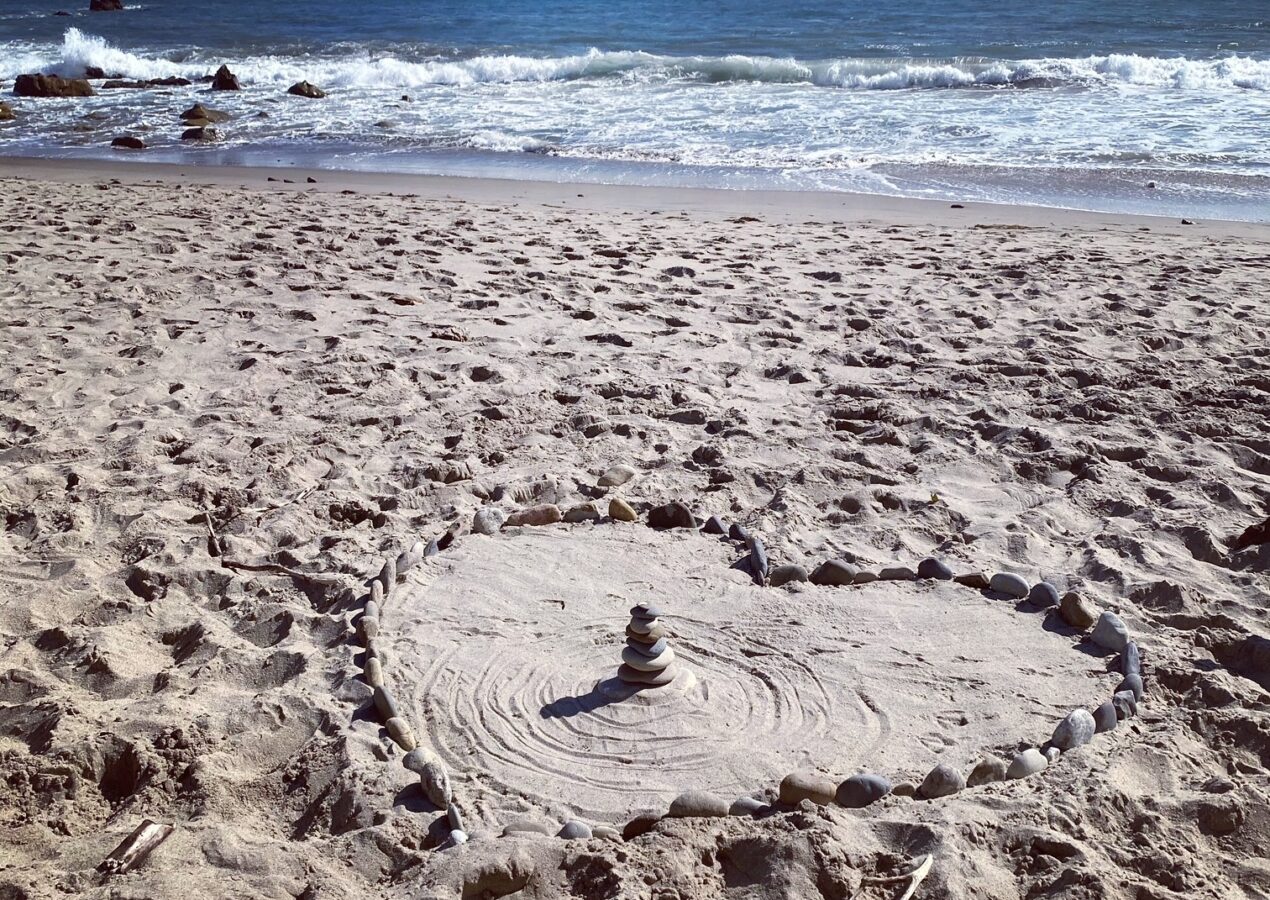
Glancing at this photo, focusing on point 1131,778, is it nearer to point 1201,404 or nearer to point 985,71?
point 1201,404

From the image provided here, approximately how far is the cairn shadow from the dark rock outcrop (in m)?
17.8

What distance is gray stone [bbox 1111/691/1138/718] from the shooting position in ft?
8.60

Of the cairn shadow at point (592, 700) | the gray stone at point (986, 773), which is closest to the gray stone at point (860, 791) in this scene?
the gray stone at point (986, 773)

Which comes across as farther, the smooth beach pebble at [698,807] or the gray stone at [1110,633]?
the gray stone at [1110,633]

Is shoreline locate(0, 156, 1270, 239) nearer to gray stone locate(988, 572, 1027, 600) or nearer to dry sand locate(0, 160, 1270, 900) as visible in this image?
dry sand locate(0, 160, 1270, 900)

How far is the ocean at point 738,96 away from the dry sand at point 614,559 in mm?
4053

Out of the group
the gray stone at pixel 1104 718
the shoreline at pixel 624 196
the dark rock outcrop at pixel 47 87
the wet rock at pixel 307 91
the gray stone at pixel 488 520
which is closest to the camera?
the gray stone at pixel 1104 718

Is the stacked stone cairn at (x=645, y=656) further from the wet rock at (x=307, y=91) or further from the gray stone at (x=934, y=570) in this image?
the wet rock at (x=307, y=91)

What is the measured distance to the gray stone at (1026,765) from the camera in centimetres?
239

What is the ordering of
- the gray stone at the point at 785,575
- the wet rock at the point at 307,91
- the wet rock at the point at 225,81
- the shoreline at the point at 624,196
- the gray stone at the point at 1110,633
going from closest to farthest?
the gray stone at the point at 1110,633, the gray stone at the point at 785,575, the shoreline at the point at 624,196, the wet rock at the point at 307,91, the wet rock at the point at 225,81

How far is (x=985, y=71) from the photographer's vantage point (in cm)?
1731

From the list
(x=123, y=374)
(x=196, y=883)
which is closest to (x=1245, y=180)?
(x=123, y=374)

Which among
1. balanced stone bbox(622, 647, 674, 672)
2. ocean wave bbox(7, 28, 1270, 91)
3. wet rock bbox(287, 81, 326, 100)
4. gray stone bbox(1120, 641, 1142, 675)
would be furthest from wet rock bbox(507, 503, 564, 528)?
wet rock bbox(287, 81, 326, 100)

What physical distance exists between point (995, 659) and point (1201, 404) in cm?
230
